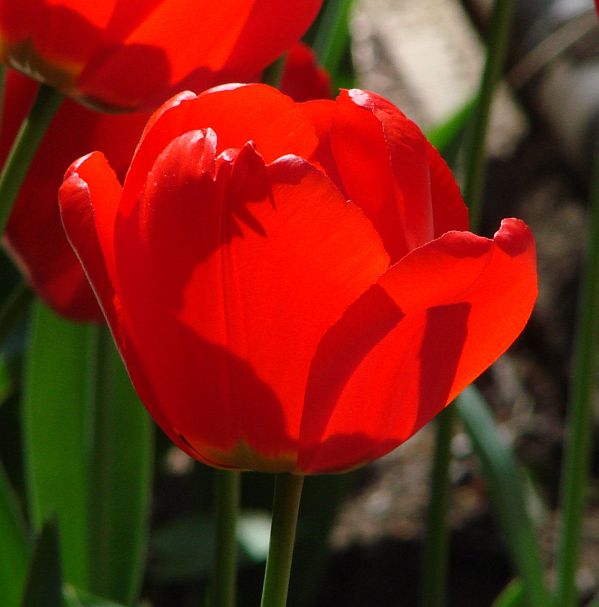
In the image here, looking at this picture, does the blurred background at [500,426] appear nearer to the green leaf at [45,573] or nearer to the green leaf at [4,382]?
the green leaf at [4,382]

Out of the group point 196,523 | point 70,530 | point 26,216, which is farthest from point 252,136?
point 196,523

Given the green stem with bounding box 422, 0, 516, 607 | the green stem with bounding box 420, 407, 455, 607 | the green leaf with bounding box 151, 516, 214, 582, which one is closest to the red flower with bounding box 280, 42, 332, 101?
the green stem with bounding box 422, 0, 516, 607

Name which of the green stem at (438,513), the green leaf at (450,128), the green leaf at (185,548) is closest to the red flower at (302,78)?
the green stem at (438,513)

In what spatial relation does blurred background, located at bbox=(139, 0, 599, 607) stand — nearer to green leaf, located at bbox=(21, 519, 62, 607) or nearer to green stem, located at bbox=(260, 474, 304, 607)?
green leaf, located at bbox=(21, 519, 62, 607)

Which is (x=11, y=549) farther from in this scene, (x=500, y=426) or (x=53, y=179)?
(x=500, y=426)

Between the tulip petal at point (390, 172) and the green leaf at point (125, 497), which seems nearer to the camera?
the tulip petal at point (390, 172)

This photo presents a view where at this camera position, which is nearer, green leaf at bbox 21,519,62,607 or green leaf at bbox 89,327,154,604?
green leaf at bbox 21,519,62,607

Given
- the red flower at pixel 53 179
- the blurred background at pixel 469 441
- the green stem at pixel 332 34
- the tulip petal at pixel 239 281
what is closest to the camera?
the tulip petal at pixel 239 281
